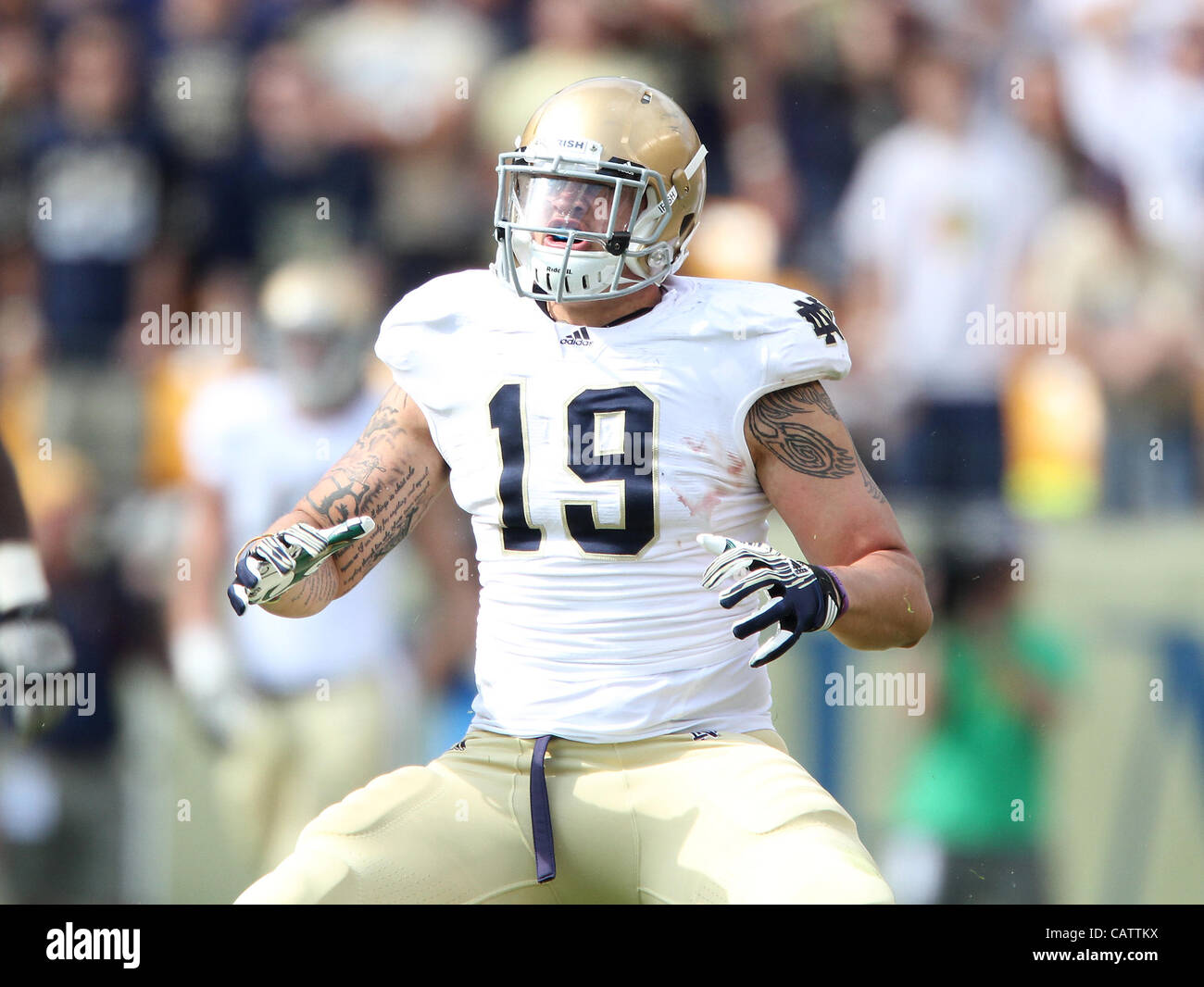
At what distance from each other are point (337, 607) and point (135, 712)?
24.8 inches

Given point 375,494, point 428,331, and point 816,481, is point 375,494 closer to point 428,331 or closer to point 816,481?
point 428,331

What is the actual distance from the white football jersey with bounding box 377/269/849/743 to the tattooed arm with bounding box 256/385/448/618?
100 millimetres

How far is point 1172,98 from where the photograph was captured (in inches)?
171

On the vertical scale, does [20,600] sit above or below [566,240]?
below

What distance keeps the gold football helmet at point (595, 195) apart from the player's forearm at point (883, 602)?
0.52 m

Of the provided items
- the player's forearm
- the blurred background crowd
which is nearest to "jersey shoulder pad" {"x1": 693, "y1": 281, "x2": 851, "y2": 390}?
the player's forearm

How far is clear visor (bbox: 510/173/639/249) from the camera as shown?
87.3 inches

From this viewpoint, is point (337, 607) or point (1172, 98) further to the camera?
point (1172, 98)

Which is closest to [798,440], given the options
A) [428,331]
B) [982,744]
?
[428,331]

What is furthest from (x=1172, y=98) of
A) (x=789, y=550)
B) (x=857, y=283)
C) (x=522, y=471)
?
(x=522, y=471)

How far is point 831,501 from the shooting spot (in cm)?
213

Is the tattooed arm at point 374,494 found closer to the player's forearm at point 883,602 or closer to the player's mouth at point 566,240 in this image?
the player's mouth at point 566,240

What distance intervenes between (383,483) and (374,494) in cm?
2
